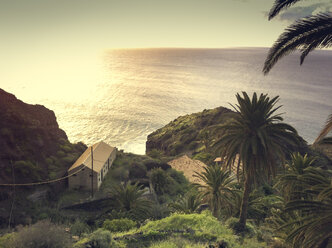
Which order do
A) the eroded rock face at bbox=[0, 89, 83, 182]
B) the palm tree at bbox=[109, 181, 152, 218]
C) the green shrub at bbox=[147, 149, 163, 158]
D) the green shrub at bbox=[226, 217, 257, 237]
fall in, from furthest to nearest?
the green shrub at bbox=[147, 149, 163, 158]
the eroded rock face at bbox=[0, 89, 83, 182]
the palm tree at bbox=[109, 181, 152, 218]
the green shrub at bbox=[226, 217, 257, 237]

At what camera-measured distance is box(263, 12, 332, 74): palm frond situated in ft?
30.7

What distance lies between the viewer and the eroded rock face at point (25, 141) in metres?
37.7

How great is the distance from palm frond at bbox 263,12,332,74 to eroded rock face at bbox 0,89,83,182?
3655 centimetres

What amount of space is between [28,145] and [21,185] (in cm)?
773

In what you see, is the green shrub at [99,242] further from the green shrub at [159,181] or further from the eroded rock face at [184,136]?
the eroded rock face at [184,136]

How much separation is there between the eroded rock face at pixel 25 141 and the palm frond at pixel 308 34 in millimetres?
36550

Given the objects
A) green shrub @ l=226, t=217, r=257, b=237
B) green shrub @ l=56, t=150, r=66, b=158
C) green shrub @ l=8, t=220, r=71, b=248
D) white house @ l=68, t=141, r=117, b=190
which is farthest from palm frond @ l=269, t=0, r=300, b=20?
green shrub @ l=56, t=150, r=66, b=158

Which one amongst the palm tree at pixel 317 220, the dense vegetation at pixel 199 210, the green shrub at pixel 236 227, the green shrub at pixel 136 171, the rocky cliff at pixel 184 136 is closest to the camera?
the palm tree at pixel 317 220

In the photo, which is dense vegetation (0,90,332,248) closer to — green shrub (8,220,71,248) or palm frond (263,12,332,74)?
green shrub (8,220,71,248)

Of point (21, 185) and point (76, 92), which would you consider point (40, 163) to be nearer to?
point (21, 185)

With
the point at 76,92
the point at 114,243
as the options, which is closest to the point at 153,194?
the point at 114,243

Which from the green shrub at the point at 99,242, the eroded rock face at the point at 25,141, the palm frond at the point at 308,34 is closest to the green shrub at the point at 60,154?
the eroded rock face at the point at 25,141

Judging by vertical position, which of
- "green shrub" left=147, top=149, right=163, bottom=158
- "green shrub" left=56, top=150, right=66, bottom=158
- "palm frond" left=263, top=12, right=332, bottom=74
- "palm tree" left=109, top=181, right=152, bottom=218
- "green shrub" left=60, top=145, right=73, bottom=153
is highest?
"palm frond" left=263, top=12, right=332, bottom=74

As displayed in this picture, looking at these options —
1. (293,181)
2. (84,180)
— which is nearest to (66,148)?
(84,180)
